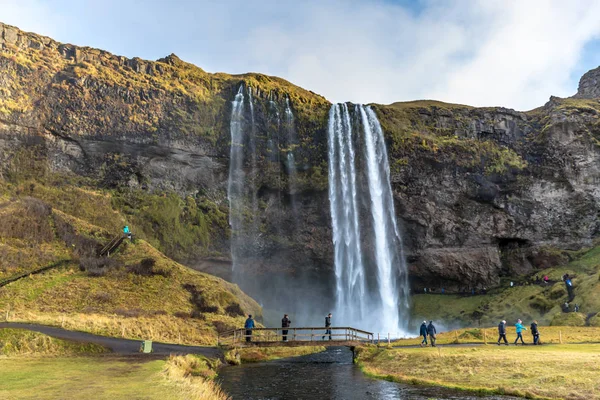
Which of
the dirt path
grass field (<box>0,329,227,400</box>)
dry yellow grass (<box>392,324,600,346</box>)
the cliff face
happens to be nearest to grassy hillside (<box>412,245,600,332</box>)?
the cliff face

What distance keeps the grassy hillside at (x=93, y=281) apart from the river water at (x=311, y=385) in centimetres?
888

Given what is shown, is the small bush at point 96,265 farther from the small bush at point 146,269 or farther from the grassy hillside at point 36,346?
the grassy hillside at point 36,346

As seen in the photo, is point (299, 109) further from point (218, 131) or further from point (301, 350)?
point (301, 350)

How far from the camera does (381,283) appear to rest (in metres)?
63.3

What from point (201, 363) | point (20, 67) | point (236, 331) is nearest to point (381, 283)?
point (236, 331)

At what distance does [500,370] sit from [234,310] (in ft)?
94.5

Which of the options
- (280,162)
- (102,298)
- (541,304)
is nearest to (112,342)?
(102,298)

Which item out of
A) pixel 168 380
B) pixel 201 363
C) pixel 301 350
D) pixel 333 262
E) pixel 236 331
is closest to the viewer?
pixel 168 380

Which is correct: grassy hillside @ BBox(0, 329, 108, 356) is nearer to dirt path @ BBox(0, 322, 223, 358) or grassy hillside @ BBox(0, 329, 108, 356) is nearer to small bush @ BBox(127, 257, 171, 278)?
dirt path @ BBox(0, 322, 223, 358)

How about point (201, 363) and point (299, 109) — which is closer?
point (201, 363)

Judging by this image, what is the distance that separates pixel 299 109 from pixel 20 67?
124 ft

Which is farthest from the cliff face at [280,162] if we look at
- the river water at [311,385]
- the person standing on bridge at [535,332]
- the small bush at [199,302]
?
the person standing on bridge at [535,332]

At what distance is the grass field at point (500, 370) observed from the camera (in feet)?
52.9

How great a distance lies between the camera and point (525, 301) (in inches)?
2299
